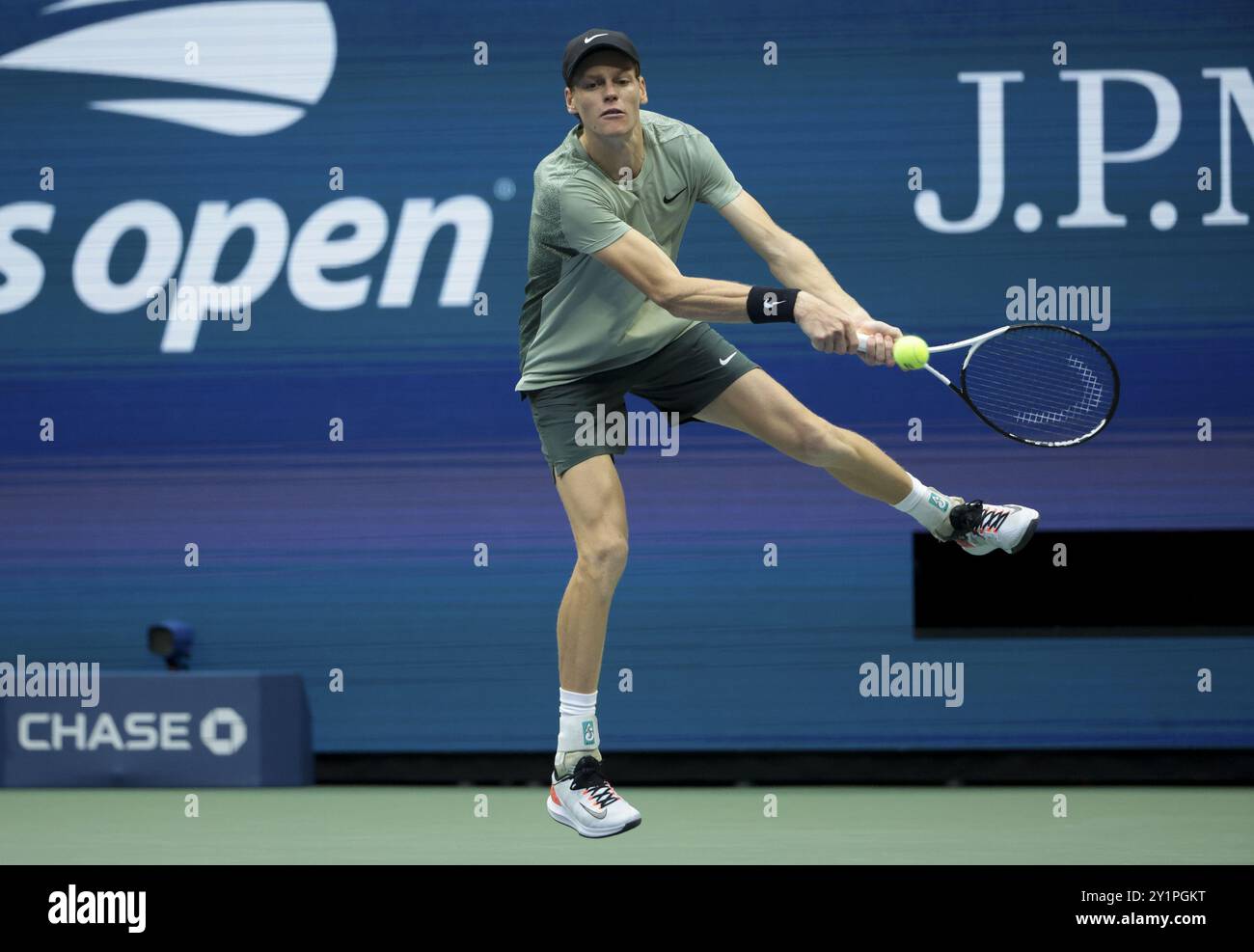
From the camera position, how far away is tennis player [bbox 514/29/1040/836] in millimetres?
4727

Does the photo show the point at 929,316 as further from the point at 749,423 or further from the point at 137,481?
the point at 137,481

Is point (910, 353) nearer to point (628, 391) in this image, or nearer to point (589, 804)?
point (628, 391)

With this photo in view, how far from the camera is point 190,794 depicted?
23.4ft

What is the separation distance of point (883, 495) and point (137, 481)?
11.5ft

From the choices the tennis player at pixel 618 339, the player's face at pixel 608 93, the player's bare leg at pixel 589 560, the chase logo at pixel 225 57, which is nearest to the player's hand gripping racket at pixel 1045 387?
the tennis player at pixel 618 339

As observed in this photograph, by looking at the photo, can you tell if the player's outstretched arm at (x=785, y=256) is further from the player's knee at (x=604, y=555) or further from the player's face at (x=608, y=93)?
the player's knee at (x=604, y=555)

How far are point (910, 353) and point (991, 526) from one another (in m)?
0.86

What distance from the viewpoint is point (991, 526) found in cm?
516

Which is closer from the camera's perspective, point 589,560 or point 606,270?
point 589,560

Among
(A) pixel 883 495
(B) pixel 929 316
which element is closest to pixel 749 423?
(A) pixel 883 495

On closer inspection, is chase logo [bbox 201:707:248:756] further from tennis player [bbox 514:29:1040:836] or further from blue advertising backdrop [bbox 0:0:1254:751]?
tennis player [bbox 514:29:1040:836]

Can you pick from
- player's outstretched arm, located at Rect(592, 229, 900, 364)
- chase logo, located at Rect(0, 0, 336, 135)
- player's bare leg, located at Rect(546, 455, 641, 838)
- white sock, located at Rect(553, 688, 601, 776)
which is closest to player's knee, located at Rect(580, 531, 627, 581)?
player's bare leg, located at Rect(546, 455, 641, 838)

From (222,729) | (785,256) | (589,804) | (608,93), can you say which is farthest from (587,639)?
(222,729)

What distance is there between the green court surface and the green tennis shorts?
1.18 metres
